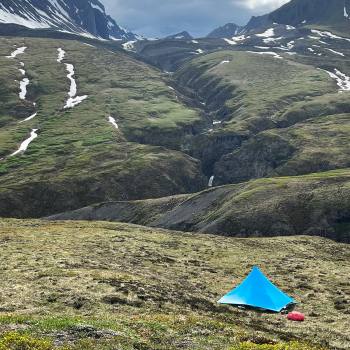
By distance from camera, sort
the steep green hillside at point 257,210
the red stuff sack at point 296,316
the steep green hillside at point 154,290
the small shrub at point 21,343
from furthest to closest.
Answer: the steep green hillside at point 257,210 < the red stuff sack at point 296,316 < the steep green hillside at point 154,290 < the small shrub at point 21,343

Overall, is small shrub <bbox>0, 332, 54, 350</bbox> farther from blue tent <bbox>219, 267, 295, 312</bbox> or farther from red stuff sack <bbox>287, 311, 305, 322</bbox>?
red stuff sack <bbox>287, 311, 305, 322</bbox>

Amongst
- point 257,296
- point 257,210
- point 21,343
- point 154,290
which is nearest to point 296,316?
point 257,296

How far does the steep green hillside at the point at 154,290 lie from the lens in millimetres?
26562

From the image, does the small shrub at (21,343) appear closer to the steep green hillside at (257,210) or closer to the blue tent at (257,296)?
the blue tent at (257,296)

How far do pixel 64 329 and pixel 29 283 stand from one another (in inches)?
617

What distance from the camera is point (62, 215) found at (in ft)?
492

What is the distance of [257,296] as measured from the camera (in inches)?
1689

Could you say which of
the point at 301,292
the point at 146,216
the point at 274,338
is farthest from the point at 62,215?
the point at 274,338

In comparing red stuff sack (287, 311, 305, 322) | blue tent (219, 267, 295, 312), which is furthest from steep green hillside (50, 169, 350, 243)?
red stuff sack (287, 311, 305, 322)

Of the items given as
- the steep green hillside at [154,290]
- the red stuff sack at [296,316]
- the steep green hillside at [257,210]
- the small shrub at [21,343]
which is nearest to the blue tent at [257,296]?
the steep green hillside at [154,290]

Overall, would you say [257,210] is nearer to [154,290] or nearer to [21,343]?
[154,290]

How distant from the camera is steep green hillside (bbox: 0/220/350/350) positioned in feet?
87.1

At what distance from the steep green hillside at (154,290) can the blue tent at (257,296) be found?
1019 mm

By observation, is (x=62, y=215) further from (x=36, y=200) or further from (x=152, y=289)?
(x=152, y=289)
